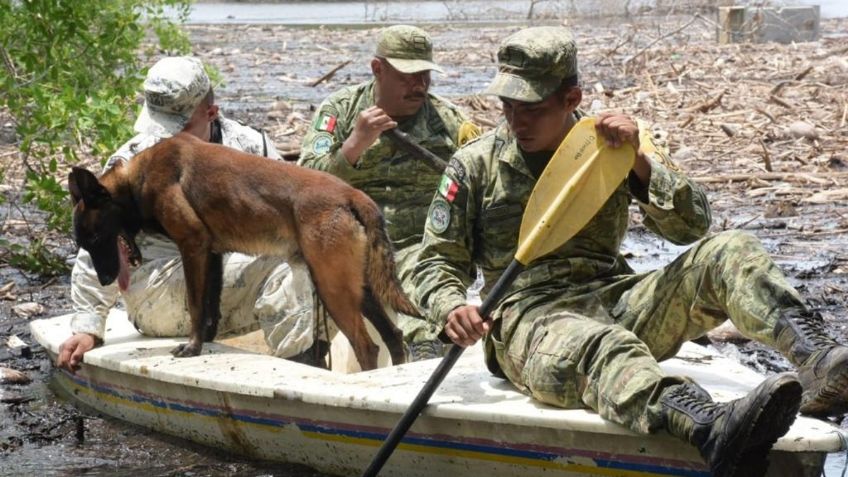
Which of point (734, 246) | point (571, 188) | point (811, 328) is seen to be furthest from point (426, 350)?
point (811, 328)

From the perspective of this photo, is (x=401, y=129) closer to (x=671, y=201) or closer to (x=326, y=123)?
(x=326, y=123)

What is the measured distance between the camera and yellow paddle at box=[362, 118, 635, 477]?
4.94 m

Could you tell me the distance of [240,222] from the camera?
21.3 ft

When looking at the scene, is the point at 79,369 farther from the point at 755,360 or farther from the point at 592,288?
the point at 755,360

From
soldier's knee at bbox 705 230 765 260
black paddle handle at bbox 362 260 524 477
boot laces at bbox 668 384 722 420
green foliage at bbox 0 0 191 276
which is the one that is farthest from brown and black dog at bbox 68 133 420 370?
green foliage at bbox 0 0 191 276

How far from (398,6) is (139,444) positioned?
28224mm

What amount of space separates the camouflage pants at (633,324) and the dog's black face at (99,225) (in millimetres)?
2013

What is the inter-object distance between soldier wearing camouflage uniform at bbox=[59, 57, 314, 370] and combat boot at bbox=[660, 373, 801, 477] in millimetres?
2541

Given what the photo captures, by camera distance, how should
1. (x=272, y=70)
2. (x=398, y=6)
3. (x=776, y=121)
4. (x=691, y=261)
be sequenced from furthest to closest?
1. (x=398, y=6)
2. (x=272, y=70)
3. (x=776, y=121)
4. (x=691, y=261)

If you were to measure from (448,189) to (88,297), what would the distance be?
213 centimetres

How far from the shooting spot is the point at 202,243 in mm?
6512

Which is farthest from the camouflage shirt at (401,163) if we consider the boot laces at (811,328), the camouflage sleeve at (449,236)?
the boot laces at (811,328)

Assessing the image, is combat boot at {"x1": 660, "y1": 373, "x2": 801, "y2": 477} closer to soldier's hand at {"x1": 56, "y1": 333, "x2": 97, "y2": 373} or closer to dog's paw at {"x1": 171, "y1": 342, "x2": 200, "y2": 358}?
Result: dog's paw at {"x1": 171, "y1": 342, "x2": 200, "y2": 358}

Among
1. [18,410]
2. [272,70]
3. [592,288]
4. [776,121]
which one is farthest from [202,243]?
[272,70]
